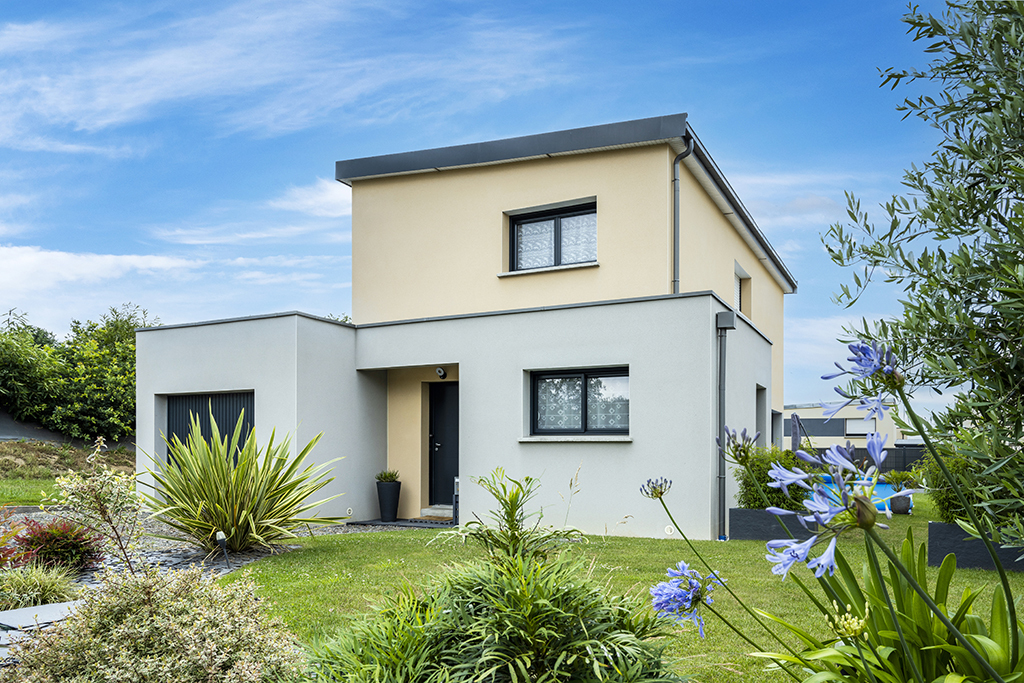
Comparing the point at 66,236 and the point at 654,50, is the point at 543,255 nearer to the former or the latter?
the point at 654,50

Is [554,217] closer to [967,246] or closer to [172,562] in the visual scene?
[172,562]

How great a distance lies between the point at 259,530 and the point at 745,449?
8324mm

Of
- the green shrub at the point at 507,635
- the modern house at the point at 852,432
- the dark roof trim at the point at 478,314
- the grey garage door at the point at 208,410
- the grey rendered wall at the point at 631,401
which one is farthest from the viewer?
the modern house at the point at 852,432

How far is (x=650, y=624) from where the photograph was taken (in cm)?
309

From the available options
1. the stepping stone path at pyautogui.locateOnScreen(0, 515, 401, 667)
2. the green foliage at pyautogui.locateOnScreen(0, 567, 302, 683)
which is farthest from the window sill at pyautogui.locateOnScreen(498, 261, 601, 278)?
the green foliage at pyautogui.locateOnScreen(0, 567, 302, 683)

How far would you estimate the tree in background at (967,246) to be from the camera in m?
2.50

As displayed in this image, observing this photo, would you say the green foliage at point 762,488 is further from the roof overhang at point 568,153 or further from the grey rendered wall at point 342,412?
the grey rendered wall at point 342,412

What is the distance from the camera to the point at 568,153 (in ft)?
42.8

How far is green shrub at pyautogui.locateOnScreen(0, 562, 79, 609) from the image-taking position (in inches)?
251

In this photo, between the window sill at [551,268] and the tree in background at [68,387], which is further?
the tree in background at [68,387]

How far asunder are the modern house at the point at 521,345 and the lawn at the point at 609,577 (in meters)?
1.70

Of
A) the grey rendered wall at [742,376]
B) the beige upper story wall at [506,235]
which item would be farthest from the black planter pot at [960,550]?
the beige upper story wall at [506,235]

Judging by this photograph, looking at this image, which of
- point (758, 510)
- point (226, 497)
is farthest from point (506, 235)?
point (226, 497)

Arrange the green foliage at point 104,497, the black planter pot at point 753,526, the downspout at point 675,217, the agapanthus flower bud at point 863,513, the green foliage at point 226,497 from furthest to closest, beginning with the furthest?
the downspout at point 675,217, the black planter pot at point 753,526, the green foliage at point 226,497, the green foliage at point 104,497, the agapanthus flower bud at point 863,513
